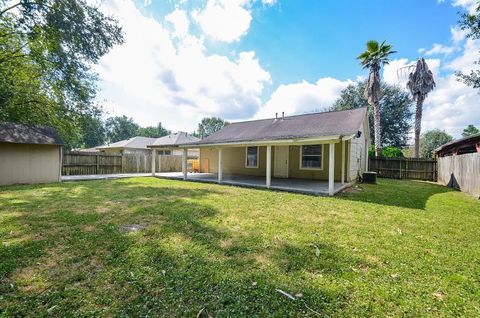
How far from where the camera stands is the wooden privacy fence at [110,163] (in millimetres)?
14617

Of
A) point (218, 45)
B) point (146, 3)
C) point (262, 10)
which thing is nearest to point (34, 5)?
point (146, 3)

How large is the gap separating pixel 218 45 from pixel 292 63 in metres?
4.97

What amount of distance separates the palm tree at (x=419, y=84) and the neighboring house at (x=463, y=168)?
430 cm

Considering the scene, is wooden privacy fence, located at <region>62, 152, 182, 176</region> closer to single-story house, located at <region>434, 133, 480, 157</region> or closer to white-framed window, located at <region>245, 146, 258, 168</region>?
white-framed window, located at <region>245, 146, 258, 168</region>

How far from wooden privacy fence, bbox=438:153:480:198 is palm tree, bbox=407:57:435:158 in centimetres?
612

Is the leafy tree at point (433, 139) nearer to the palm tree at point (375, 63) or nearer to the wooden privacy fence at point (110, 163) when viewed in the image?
the palm tree at point (375, 63)

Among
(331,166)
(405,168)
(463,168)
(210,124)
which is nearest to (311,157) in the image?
(331,166)

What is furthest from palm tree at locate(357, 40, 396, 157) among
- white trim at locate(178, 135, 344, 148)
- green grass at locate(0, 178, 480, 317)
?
green grass at locate(0, 178, 480, 317)

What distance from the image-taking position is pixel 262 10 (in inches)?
387

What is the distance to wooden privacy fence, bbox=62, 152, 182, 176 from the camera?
48.0ft

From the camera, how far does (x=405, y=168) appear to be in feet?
50.5

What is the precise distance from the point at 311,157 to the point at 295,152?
894mm

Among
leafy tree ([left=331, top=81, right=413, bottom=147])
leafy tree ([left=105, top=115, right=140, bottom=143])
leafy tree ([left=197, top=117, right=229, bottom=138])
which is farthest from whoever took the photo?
leafy tree ([left=197, top=117, right=229, bottom=138])

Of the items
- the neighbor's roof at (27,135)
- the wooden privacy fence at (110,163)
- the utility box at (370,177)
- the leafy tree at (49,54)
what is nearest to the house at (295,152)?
the utility box at (370,177)
